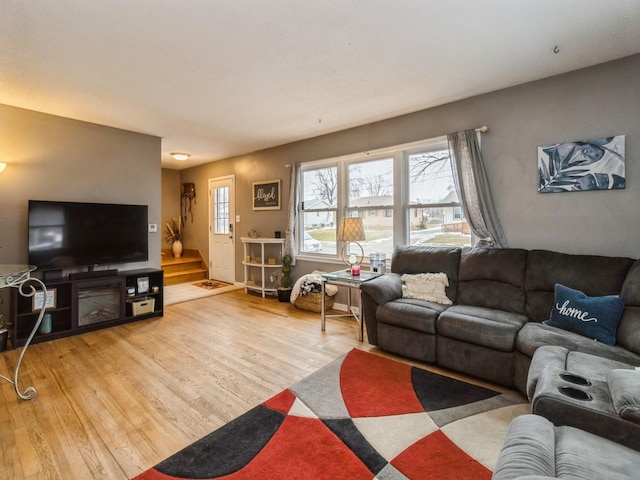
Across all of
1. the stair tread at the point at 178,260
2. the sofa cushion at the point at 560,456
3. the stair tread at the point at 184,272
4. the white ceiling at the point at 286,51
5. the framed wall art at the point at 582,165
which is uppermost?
the white ceiling at the point at 286,51

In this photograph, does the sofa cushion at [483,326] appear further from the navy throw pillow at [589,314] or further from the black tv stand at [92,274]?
the black tv stand at [92,274]

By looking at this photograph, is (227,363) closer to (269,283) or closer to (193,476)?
(193,476)

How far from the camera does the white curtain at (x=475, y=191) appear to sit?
3.08m

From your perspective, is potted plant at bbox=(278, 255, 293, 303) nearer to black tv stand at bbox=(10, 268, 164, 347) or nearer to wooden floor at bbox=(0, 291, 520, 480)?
wooden floor at bbox=(0, 291, 520, 480)

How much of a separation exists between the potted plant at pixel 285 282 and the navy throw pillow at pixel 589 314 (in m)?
3.37

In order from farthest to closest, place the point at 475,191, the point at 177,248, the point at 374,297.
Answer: the point at 177,248 → the point at 475,191 → the point at 374,297

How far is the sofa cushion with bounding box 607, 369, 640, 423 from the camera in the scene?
3.86ft

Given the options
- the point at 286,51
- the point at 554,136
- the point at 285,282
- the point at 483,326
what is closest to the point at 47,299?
the point at 285,282

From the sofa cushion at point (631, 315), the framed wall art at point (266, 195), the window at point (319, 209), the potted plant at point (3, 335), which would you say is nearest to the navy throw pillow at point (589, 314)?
the sofa cushion at point (631, 315)

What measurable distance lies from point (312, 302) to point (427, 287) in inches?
68.4

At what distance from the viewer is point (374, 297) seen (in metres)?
2.94

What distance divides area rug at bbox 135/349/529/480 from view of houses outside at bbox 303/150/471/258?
5.76 feet

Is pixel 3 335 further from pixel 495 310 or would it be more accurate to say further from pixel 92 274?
pixel 495 310

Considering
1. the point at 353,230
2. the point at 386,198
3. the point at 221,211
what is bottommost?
the point at 353,230
